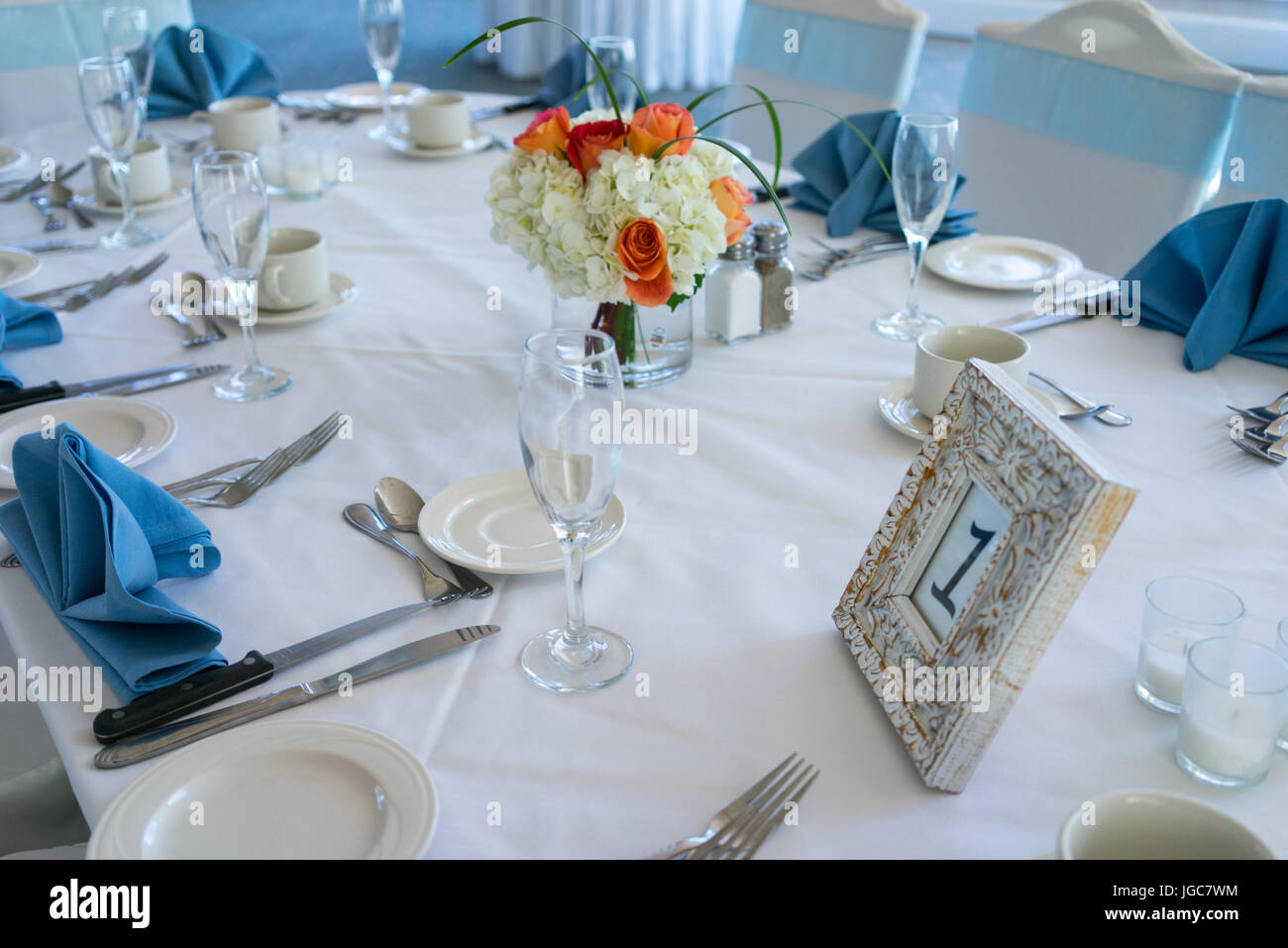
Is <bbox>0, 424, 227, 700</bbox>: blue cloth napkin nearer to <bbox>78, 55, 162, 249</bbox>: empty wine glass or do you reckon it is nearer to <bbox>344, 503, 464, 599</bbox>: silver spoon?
<bbox>344, 503, 464, 599</bbox>: silver spoon

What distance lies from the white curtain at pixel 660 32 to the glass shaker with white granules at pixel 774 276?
409cm

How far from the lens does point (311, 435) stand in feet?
3.52

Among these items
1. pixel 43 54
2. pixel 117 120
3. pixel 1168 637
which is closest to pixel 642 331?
pixel 1168 637

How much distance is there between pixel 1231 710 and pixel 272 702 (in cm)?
62

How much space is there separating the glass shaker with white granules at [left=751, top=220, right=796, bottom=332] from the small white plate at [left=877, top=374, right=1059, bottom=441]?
22 centimetres

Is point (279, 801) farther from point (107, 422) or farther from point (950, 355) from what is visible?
point (950, 355)

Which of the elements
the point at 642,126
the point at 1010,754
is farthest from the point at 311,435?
the point at 1010,754

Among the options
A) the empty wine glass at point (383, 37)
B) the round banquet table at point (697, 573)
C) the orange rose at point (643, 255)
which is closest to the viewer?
the round banquet table at point (697, 573)

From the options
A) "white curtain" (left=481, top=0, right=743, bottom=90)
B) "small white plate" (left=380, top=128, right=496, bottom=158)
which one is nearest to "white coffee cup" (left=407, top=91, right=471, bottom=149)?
"small white plate" (left=380, top=128, right=496, bottom=158)

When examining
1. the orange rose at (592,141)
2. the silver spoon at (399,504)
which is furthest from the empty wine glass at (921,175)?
the silver spoon at (399,504)

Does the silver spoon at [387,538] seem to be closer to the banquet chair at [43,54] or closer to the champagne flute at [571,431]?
the champagne flute at [571,431]

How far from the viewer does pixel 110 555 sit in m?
0.77

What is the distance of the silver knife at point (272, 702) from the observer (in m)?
0.68
